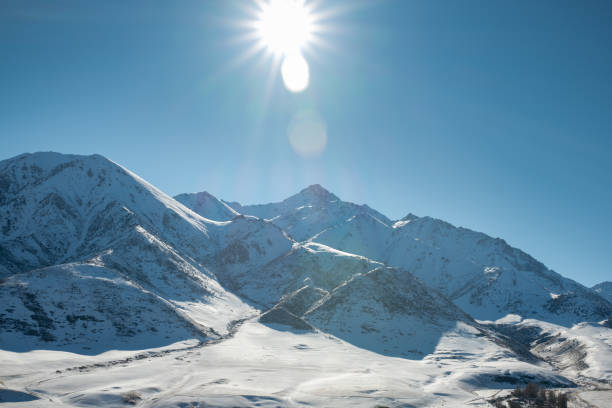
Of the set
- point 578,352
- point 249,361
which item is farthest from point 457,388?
point 578,352

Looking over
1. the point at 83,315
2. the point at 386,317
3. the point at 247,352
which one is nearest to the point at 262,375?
the point at 247,352

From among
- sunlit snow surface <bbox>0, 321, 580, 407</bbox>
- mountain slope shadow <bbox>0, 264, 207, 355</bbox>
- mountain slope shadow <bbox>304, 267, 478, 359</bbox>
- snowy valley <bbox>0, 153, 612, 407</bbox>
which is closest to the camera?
sunlit snow surface <bbox>0, 321, 580, 407</bbox>

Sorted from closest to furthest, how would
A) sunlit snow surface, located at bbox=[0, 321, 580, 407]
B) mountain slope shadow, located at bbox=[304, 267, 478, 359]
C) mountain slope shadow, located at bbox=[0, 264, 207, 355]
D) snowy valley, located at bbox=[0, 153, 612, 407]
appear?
sunlit snow surface, located at bbox=[0, 321, 580, 407] < snowy valley, located at bbox=[0, 153, 612, 407] < mountain slope shadow, located at bbox=[0, 264, 207, 355] < mountain slope shadow, located at bbox=[304, 267, 478, 359]

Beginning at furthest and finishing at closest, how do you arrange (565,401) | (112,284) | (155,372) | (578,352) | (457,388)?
(578,352) < (112,284) < (457,388) < (155,372) < (565,401)

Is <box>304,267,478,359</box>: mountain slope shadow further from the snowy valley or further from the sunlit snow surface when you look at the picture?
the sunlit snow surface

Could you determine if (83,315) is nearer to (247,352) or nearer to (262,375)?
(247,352)

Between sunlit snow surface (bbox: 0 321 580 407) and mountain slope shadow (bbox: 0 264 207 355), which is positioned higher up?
mountain slope shadow (bbox: 0 264 207 355)

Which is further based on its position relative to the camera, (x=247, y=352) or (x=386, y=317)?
(x=386, y=317)

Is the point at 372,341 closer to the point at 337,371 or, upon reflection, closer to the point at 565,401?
the point at 337,371

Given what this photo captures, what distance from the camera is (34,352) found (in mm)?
98312

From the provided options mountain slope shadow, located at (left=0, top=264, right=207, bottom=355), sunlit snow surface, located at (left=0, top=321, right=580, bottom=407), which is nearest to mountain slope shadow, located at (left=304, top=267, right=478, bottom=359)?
sunlit snow surface, located at (left=0, top=321, right=580, bottom=407)

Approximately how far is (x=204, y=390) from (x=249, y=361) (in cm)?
3391

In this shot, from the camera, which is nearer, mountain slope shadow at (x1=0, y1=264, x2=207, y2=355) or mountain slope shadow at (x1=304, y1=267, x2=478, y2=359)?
mountain slope shadow at (x1=0, y1=264, x2=207, y2=355)

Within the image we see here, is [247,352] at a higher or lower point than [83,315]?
lower
